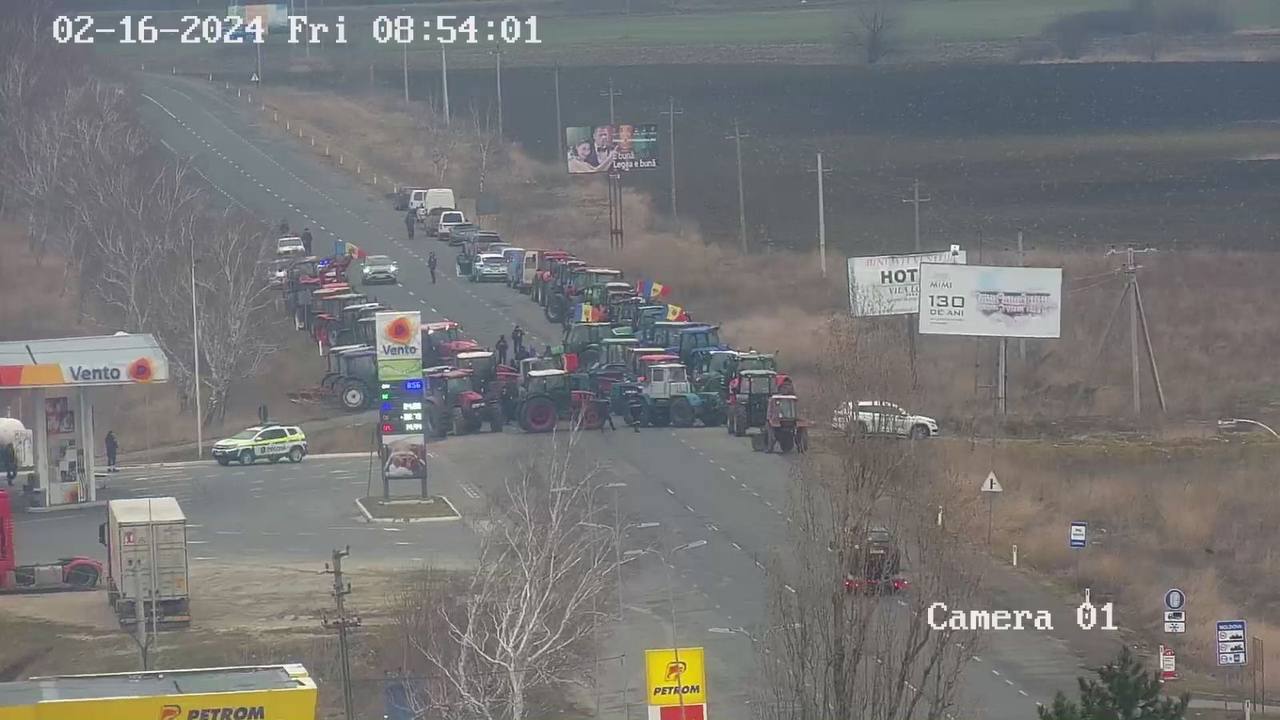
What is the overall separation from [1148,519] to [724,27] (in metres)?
105

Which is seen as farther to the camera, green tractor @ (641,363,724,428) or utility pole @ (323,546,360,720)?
green tractor @ (641,363,724,428)

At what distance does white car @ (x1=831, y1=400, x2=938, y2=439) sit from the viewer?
107ft

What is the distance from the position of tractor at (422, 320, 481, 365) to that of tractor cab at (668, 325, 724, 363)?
5.32 meters

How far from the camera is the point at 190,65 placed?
14025 centimetres

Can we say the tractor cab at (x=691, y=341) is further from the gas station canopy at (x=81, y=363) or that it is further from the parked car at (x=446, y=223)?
the parked car at (x=446, y=223)

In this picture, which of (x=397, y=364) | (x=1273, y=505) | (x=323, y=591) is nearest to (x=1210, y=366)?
(x=1273, y=505)

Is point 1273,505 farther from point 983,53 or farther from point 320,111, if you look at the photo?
point 983,53

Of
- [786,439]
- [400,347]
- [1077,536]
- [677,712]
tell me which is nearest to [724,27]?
[786,439]

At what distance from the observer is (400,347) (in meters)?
52.9

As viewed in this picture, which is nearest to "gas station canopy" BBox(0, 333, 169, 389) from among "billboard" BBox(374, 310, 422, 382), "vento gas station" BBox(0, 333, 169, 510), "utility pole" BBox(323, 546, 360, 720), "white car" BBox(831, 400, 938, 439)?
"vento gas station" BBox(0, 333, 169, 510)

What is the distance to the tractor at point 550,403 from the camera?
56.3 meters

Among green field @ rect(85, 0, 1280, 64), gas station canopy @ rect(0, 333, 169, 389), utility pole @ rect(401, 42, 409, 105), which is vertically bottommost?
gas station canopy @ rect(0, 333, 169, 389)

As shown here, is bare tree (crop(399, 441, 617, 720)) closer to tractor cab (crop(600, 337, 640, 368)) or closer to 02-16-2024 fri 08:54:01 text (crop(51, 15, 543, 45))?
tractor cab (crop(600, 337, 640, 368))

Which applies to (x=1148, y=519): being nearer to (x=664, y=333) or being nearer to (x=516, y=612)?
(x=664, y=333)
